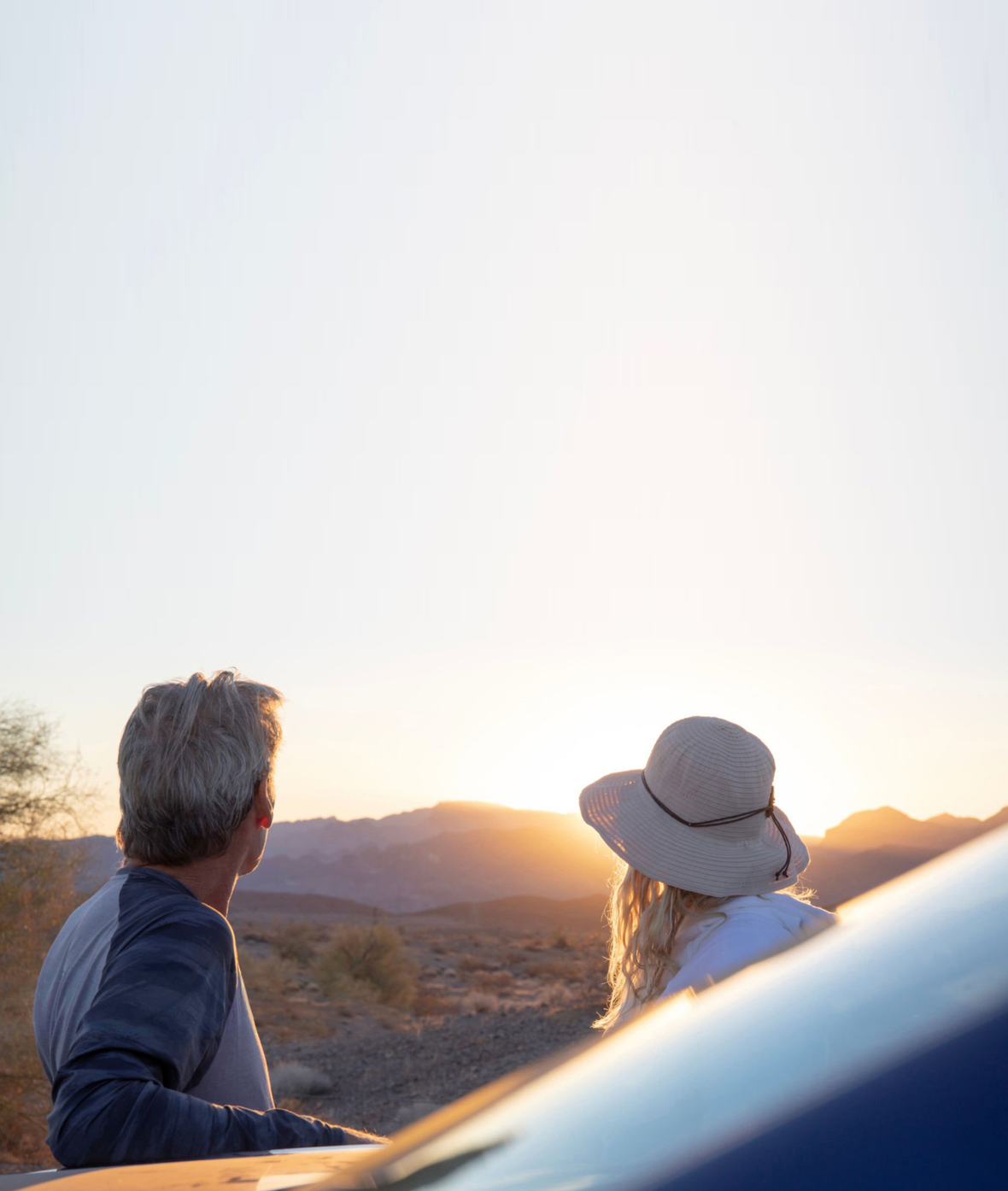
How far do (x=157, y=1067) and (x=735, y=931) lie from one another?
1348mm

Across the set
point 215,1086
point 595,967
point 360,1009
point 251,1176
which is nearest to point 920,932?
point 251,1176

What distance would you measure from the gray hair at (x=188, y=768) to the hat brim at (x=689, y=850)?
104 centimetres

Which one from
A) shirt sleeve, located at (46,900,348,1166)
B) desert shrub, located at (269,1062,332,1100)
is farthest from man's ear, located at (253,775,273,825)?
desert shrub, located at (269,1062,332,1100)

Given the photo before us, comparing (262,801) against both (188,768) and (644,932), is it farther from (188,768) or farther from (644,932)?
(644,932)

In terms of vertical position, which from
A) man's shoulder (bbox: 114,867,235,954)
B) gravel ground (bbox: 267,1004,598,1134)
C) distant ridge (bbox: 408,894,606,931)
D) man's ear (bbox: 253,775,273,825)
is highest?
man's ear (bbox: 253,775,273,825)

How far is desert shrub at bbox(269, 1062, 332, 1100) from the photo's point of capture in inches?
579

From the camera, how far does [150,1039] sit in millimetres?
1996

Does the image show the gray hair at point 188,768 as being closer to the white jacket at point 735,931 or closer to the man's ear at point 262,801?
the man's ear at point 262,801

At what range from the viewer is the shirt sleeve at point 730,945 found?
222 centimetres

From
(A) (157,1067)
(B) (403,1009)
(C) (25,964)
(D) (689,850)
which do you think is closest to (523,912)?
(B) (403,1009)

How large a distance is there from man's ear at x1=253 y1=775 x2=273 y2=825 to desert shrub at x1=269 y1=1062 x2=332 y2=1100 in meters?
13.8

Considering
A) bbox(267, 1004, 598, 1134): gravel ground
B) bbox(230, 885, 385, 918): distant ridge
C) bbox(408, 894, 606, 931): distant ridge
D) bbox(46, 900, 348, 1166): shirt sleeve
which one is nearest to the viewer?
bbox(46, 900, 348, 1166): shirt sleeve

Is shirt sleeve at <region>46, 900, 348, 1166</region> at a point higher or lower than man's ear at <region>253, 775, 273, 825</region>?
lower

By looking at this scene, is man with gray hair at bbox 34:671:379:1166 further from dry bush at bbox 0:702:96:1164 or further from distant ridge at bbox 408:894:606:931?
distant ridge at bbox 408:894:606:931
